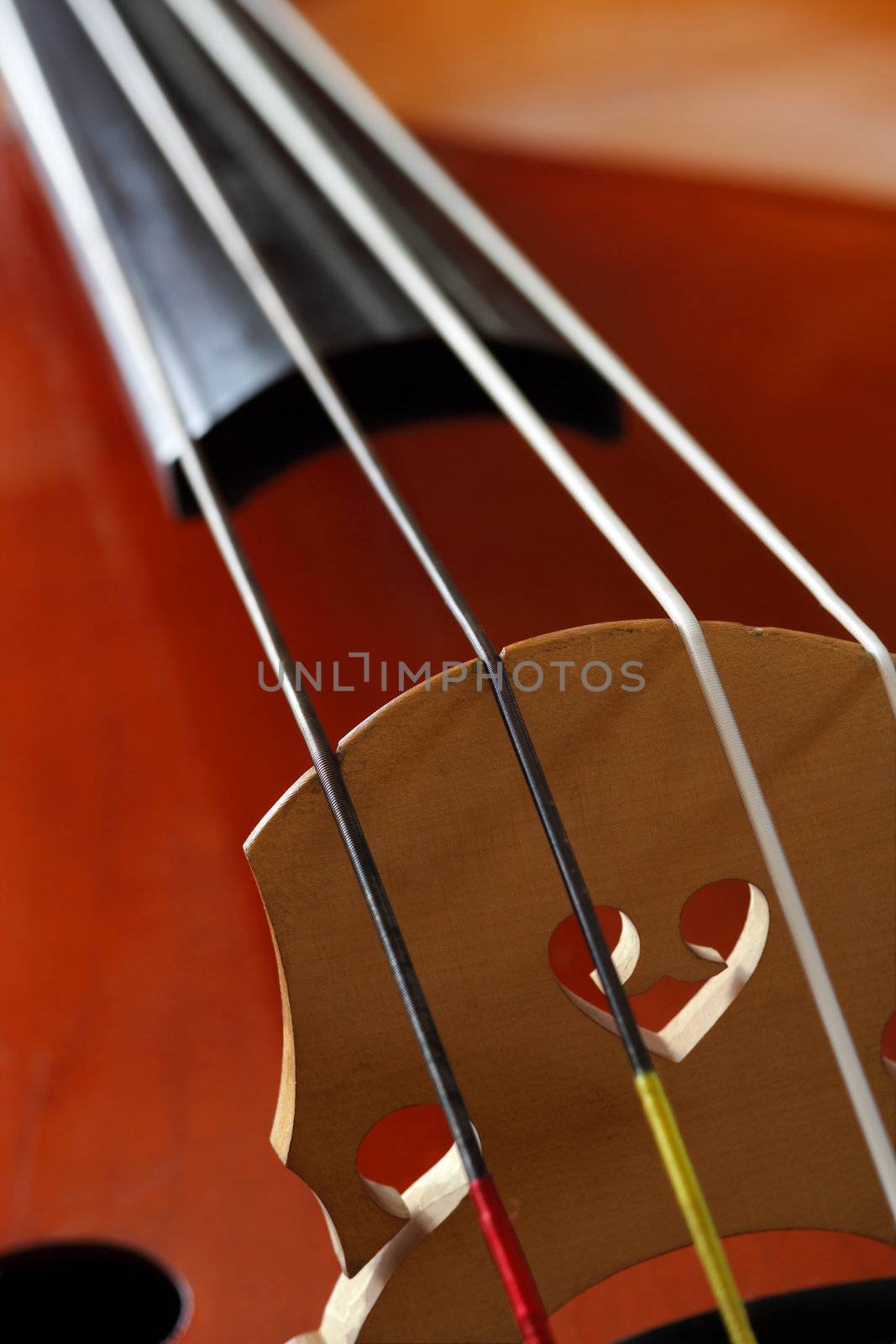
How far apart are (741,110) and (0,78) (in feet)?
2.25

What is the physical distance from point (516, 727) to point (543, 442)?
313 millimetres

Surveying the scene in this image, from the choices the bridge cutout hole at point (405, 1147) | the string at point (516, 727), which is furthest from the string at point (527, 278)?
the bridge cutout hole at point (405, 1147)

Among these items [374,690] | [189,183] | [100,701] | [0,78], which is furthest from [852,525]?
[0,78]

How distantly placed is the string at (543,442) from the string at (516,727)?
61 mm

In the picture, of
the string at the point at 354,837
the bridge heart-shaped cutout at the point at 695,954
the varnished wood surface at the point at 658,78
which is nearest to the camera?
the string at the point at 354,837

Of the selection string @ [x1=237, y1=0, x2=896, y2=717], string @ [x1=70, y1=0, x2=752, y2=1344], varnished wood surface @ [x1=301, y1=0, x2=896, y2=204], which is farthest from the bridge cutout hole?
varnished wood surface @ [x1=301, y1=0, x2=896, y2=204]

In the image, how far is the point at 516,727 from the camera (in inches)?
15.6

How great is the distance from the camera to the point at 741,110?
1.08 metres

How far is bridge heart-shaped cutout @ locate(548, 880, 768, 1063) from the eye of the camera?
16.7 inches

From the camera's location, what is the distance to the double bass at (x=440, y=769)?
409 millimetres

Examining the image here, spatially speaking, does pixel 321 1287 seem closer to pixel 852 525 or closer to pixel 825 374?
pixel 852 525

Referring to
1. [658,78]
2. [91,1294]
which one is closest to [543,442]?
[91,1294]

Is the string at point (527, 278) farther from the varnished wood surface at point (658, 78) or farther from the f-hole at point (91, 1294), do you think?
the f-hole at point (91, 1294)

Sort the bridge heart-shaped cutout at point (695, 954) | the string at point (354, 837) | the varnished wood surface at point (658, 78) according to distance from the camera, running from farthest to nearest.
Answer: the varnished wood surface at point (658, 78) → the bridge heart-shaped cutout at point (695, 954) → the string at point (354, 837)
